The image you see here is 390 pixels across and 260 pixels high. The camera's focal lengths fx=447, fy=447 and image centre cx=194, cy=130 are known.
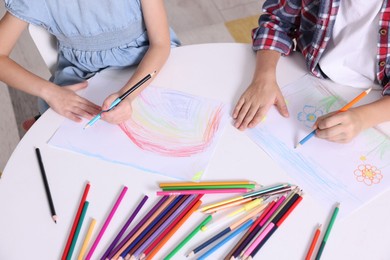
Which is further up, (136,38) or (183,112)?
(136,38)

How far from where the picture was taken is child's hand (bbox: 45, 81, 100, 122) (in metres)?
0.86

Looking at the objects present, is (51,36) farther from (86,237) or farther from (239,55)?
(86,237)

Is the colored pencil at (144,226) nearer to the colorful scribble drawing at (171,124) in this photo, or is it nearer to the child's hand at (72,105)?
the colorful scribble drawing at (171,124)

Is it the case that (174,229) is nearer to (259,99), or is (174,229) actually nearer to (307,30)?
(259,99)

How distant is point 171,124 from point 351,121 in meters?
0.32

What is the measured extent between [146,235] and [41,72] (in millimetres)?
1362

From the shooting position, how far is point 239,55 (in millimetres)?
960

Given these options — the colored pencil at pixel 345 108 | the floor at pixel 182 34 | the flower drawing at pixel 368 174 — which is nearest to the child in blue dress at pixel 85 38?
the colored pencil at pixel 345 108

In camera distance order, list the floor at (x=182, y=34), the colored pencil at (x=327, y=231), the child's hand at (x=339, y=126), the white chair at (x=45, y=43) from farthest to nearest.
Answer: the floor at (x=182, y=34) → the white chair at (x=45, y=43) → the child's hand at (x=339, y=126) → the colored pencil at (x=327, y=231)

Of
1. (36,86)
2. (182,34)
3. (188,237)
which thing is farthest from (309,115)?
(182,34)

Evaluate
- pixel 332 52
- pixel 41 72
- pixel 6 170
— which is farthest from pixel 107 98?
pixel 41 72

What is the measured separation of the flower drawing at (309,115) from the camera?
2.71 ft

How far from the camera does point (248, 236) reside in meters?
0.67

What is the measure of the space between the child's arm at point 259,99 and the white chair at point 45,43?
1.64 ft
